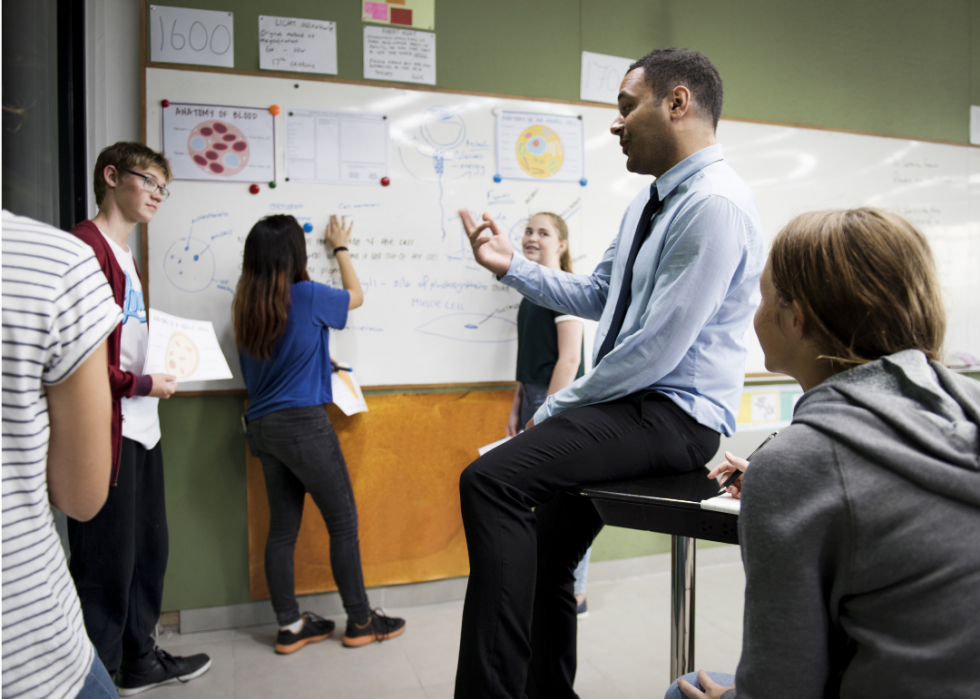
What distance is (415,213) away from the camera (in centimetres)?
257

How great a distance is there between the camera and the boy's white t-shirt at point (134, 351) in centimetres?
180

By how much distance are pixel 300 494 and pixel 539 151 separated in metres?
1.65

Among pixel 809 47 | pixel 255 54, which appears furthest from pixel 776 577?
pixel 809 47

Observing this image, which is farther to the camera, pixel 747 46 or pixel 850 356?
pixel 747 46

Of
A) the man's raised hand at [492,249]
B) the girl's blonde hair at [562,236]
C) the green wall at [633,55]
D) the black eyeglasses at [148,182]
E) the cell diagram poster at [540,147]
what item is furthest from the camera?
the cell diagram poster at [540,147]

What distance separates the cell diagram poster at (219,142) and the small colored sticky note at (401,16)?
61 centimetres

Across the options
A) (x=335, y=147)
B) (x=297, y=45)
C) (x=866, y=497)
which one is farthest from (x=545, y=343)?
(x=866, y=497)

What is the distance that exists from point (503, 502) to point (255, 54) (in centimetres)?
203

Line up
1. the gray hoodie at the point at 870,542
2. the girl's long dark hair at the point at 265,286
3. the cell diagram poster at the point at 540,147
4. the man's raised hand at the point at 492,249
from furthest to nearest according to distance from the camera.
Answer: the cell diagram poster at the point at 540,147
the girl's long dark hair at the point at 265,286
the man's raised hand at the point at 492,249
the gray hoodie at the point at 870,542

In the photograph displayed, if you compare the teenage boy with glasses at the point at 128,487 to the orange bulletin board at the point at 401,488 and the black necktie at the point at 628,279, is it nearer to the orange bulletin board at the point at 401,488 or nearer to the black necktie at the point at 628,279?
the orange bulletin board at the point at 401,488

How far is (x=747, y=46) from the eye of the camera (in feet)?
9.91

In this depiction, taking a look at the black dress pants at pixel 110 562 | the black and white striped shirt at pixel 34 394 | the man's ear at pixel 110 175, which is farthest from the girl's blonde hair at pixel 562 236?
the black and white striped shirt at pixel 34 394

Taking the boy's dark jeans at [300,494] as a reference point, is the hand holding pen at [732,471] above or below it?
above

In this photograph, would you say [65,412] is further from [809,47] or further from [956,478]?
[809,47]
